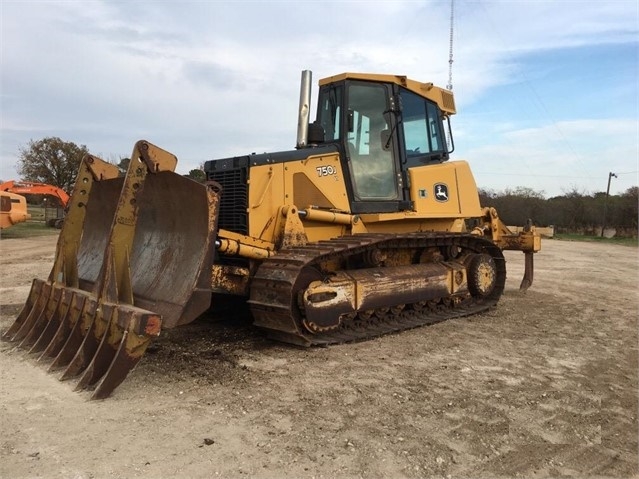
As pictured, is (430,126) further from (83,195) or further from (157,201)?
(83,195)

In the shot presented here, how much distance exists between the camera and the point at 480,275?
7895mm

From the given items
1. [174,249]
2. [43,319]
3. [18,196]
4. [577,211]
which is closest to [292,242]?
[174,249]

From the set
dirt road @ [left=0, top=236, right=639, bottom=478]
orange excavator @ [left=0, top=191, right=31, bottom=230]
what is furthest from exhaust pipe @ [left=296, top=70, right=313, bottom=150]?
orange excavator @ [left=0, top=191, right=31, bottom=230]

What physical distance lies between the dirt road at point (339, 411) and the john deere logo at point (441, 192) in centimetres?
220

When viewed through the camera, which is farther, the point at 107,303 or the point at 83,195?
the point at 83,195

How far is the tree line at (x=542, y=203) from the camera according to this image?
104 ft

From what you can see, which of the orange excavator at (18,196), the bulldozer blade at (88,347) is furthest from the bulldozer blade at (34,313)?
the orange excavator at (18,196)

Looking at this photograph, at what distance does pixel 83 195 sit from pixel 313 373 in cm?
317

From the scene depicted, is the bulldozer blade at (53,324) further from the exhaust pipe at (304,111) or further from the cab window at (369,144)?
the cab window at (369,144)

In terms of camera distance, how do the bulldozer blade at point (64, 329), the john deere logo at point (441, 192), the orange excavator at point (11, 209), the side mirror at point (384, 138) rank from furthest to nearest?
the orange excavator at point (11, 209) → the john deere logo at point (441, 192) → the side mirror at point (384, 138) → the bulldozer blade at point (64, 329)

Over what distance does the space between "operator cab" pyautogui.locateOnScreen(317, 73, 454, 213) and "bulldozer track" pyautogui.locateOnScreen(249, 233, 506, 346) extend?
721 mm

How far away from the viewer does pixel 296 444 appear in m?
3.34

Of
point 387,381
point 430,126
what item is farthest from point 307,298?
point 430,126

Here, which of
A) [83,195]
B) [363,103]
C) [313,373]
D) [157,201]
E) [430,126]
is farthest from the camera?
[430,126]
